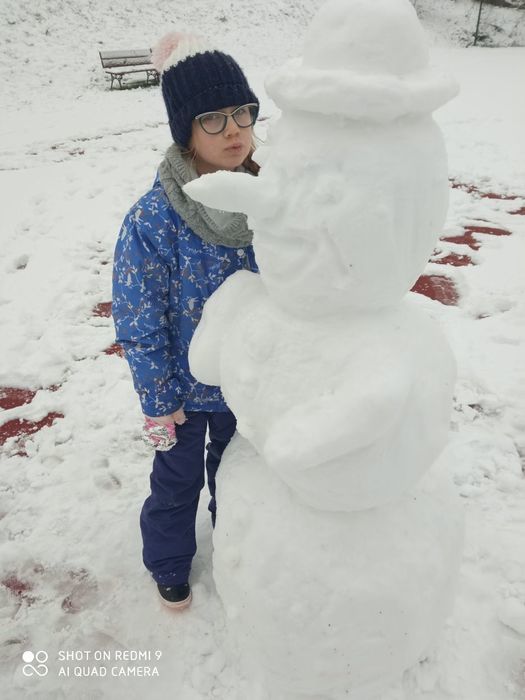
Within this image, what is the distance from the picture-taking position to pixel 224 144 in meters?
1.51

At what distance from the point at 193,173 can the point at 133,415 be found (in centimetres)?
160

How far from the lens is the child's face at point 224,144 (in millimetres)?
1513

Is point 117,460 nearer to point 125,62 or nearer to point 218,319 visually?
point 218,319

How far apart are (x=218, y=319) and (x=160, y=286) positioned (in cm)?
27

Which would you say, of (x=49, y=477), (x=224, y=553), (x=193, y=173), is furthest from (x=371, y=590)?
(x=49, y=477)

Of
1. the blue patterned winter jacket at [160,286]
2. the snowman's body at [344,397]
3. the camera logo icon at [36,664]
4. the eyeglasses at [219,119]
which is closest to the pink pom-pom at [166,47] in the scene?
the eyeglasses at [219,119]

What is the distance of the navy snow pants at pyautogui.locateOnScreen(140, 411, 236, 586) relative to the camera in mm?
1797

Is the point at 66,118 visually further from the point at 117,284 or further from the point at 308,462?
the point at 308,462

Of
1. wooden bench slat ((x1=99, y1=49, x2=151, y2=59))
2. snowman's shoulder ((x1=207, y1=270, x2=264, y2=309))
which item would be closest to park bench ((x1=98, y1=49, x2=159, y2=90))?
wooden bench slat ((x1=99, y1=49, x2=151, y2=59))

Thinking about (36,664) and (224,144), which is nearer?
(224,144)

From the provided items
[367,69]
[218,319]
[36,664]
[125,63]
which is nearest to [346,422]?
[218,319]

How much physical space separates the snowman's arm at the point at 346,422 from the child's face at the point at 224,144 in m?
0.79

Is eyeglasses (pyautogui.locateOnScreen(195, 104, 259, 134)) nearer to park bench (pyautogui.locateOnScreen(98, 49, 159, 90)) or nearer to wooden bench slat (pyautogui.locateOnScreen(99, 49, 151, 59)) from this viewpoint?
park bench (pyautogui.locateOnScreen(98, 49, 159, 90))

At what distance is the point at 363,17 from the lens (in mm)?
922
